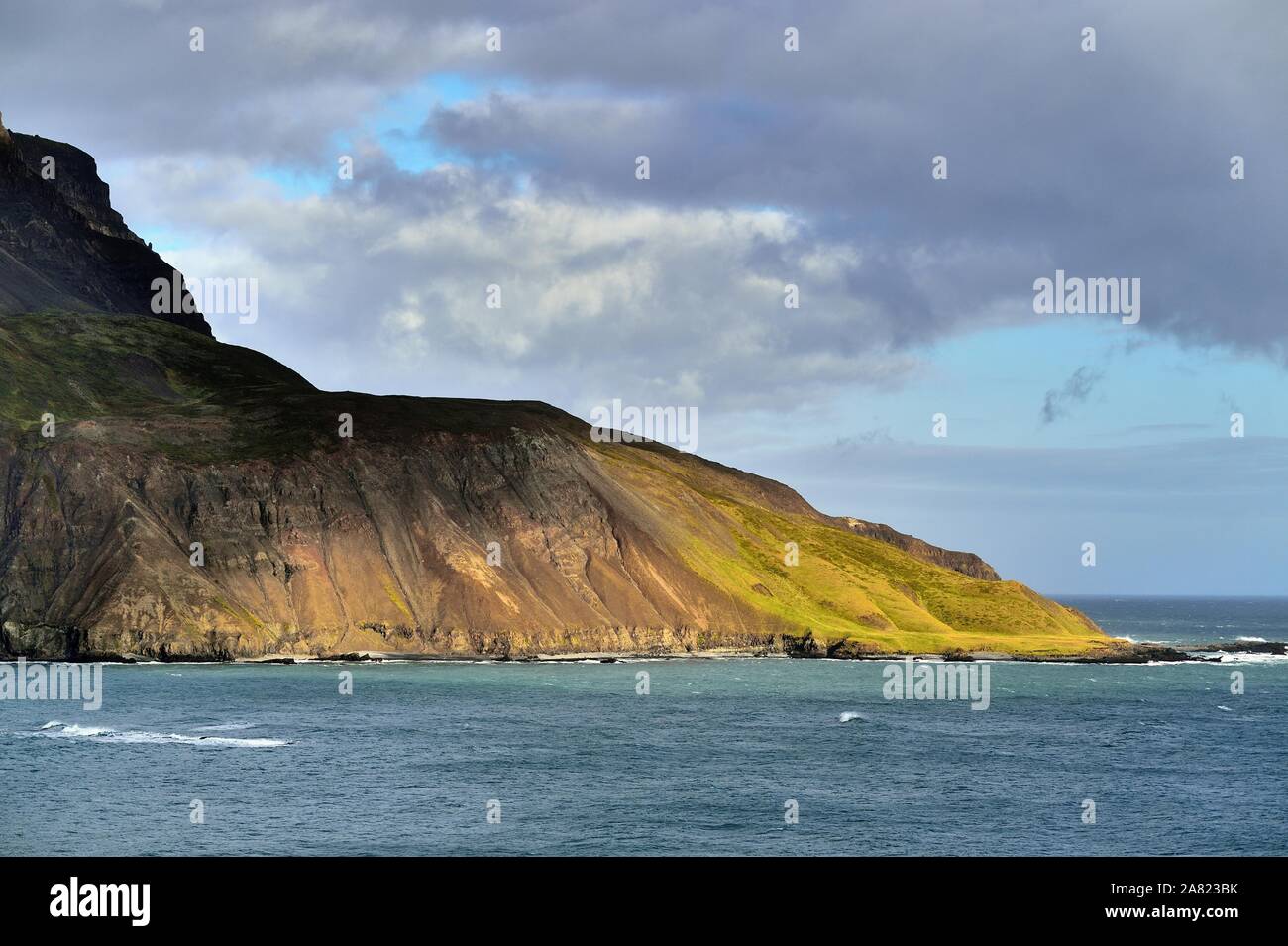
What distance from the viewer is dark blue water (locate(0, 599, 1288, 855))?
220 feet

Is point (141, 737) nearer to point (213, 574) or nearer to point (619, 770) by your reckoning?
point (619, 770)

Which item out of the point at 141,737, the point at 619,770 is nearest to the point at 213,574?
the point at 141,737

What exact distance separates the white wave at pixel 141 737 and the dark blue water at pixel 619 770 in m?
0.39

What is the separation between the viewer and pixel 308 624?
184000 mm

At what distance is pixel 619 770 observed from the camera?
8900 centimetres

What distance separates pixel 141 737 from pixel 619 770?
3508cm

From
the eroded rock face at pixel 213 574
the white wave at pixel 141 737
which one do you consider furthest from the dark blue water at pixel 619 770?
the eroded rock face at pixel 213 574

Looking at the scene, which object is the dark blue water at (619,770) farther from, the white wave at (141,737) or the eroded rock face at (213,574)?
the eroded rock face at (213,574)

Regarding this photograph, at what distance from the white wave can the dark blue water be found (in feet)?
1.29

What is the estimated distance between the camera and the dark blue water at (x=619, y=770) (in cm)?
6694

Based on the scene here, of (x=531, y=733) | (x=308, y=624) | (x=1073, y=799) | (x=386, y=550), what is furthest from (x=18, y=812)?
(x=386, y=550)

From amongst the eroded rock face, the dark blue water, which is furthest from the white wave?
the eroded rock face
